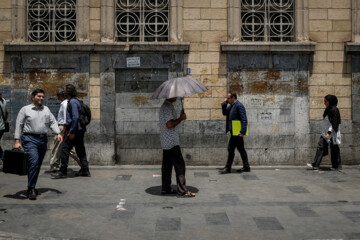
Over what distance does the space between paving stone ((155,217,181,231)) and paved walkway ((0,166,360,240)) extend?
0.04ft

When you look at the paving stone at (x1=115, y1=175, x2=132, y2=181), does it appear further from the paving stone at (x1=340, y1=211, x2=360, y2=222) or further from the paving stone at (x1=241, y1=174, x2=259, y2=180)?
the paving stone at (x1=340, y1=211, x2=360, y2=222)

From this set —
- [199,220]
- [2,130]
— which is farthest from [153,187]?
[2,130]

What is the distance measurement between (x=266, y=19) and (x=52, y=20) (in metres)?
5.35

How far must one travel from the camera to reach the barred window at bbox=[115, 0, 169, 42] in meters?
11.8

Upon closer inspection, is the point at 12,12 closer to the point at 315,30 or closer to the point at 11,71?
the point at 11,71

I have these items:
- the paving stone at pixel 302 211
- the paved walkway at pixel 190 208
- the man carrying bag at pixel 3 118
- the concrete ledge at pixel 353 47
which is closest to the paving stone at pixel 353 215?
the paved walkway at pixel 190 208

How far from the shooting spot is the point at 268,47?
11.6 m

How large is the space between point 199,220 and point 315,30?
723 cm

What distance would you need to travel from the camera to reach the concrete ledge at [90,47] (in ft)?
37.7

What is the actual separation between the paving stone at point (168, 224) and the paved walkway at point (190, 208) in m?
0.01

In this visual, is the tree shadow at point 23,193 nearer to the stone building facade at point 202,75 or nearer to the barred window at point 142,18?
the stone building facade at point 202,75

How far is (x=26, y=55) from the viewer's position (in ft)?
38.2

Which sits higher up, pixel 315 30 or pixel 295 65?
pixel 315 30

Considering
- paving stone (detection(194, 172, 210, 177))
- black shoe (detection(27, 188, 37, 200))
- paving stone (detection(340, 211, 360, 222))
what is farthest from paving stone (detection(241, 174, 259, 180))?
black shoe (detection(27, 188, 37, 200))
